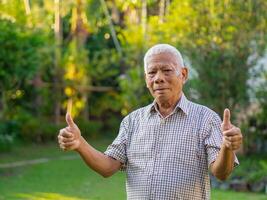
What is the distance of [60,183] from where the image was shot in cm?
1149

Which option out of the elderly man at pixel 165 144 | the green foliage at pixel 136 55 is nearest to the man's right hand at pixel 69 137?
the elderly man at pixel 165 144

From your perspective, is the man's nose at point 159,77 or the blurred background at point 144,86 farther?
the blurred background at point 144,86

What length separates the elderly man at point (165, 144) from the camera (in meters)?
3.22

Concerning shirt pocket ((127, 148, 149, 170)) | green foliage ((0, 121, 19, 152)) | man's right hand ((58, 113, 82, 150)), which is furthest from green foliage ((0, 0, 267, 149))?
man's right hand ((58, 113, 82, 150))

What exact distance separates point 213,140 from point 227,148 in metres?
0.26

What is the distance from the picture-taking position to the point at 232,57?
1196 cm

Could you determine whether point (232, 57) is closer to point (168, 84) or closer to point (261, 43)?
point (261, 43)

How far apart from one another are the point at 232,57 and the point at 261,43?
1.93 feet

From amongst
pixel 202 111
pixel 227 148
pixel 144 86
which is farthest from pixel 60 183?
pixel 227 148

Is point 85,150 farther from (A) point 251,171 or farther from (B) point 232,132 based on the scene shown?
(A) point 251,171

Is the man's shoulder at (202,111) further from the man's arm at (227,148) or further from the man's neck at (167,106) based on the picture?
the man's arm at (227,148)

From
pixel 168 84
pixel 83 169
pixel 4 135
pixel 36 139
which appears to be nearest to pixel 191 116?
pixel 168 84

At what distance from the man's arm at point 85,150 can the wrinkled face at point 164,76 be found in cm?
42

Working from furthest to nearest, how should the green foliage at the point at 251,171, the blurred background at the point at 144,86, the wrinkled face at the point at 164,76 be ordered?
the blurred background at the point at 144,86, the green foliage at the point at 251,171, the wrinkled face at the point at 164,76
